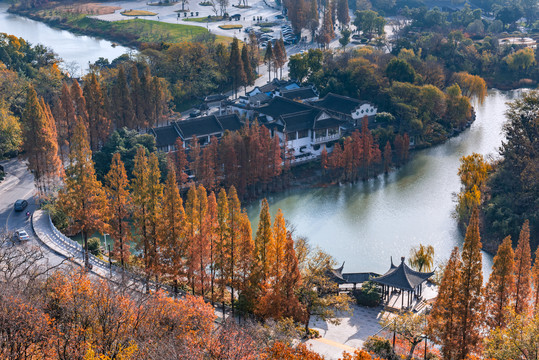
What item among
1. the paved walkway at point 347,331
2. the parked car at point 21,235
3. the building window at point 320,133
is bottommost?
the paved walkway at point 347,331

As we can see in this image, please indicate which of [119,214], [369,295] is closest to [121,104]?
[119,214]

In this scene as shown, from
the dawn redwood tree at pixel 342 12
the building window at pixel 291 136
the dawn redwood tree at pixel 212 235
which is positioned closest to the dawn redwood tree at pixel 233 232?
the dawn redwood tree at pixel 212 235

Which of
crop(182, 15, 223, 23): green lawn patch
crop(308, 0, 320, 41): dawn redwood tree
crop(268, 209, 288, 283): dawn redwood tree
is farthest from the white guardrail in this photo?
crop(182, 15, 223, 23): green lawn patch

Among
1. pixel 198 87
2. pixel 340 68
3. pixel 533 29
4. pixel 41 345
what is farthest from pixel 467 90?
pixel 41 345

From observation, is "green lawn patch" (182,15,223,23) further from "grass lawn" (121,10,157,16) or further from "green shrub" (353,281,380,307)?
"green shrub" (353,281,380,307)

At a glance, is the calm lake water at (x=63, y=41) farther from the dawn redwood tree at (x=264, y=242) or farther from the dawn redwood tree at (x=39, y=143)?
the dawn redwood tree at (x=264, y=242)

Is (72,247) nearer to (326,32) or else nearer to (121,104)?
(121,104)
